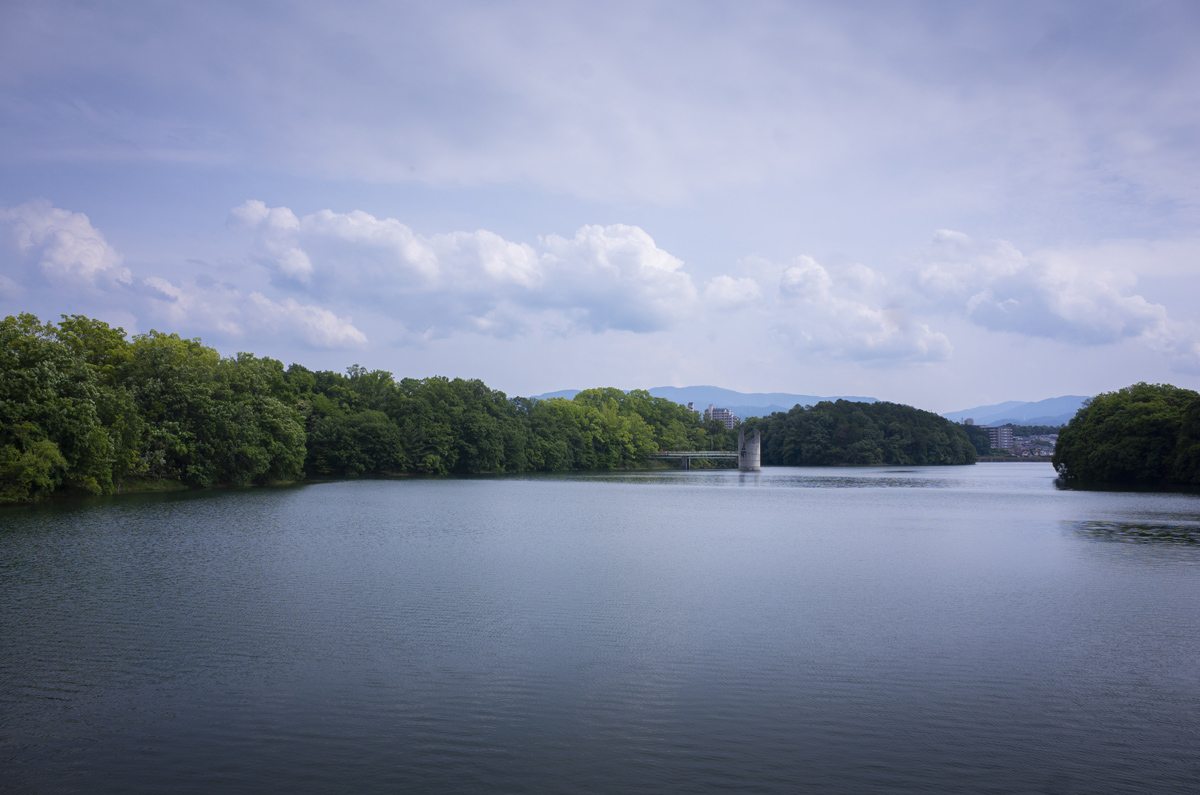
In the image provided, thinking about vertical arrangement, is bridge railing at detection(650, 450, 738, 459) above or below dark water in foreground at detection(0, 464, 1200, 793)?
above

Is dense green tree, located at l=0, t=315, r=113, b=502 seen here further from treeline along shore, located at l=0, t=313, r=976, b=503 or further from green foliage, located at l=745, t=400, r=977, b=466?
green foliage, located at l=745, t=400, r=977, b=466

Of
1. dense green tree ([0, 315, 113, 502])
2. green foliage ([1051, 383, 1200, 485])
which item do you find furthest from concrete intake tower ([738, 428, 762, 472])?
dense green tree ([0, 315, 113, 502])

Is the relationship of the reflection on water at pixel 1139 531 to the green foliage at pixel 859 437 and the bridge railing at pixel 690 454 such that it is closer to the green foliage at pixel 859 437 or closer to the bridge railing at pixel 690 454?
the bridge railing at pixel 690 454

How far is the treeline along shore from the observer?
3744 centimetres

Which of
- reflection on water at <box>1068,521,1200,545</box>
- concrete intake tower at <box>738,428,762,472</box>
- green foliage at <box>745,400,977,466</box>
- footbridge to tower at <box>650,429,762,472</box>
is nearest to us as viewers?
reflection on water at <box>1068,521,1200,545</box>

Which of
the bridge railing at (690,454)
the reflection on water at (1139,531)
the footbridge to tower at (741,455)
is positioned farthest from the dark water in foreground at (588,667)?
the bridge railing at (690,454)

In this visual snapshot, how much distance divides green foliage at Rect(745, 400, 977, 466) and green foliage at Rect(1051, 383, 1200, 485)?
75.0 metres

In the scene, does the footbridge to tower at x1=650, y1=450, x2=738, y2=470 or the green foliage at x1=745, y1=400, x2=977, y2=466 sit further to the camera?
the green foliage at x1=745, y1=400, x2=977, y2=466

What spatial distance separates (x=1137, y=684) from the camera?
11250 millimetres

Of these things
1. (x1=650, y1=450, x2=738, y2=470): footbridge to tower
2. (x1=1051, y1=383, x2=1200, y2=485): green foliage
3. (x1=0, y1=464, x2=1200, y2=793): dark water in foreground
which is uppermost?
(x1=1051, y1=383, x2=1200, y2=485): green foliage

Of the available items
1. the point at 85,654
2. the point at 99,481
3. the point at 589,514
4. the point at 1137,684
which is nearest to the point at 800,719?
the point at 1137,684

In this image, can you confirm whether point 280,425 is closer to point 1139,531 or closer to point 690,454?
point 1139,531

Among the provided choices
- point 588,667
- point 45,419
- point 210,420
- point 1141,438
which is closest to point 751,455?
point 1141,438

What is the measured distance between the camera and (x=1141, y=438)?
60656 millimetres
